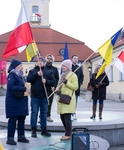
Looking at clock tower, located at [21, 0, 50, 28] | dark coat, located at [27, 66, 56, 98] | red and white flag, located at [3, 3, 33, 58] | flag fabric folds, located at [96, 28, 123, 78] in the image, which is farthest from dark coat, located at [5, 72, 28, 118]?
clock tower, located at [21, 0, 50, 28]

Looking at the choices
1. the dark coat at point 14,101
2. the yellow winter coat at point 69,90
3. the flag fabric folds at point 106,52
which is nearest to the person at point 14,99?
the dark coat at point 14,101

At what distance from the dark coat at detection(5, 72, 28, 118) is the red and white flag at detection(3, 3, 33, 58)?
99cm

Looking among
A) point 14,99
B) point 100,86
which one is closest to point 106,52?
point 100,86

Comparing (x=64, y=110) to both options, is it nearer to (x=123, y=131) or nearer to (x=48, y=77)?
(x=48, y=77)

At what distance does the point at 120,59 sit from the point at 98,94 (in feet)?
7.22

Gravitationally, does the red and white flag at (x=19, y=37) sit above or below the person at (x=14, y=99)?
above

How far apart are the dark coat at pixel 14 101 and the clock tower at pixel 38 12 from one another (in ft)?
148

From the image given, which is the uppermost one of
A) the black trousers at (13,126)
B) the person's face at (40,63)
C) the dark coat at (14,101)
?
the person's face at (40,63)

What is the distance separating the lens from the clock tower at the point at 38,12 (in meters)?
50.5

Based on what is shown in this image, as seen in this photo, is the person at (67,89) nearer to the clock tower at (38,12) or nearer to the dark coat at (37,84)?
the dark coat at (37,84)

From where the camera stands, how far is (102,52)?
881 centimetres

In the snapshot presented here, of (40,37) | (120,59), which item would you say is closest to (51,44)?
(40,37)

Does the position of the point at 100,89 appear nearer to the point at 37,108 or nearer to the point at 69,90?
the point at 69,90

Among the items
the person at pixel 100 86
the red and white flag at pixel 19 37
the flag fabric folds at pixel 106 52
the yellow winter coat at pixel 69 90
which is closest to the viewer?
the yellow winter coat at pixel 69 90
